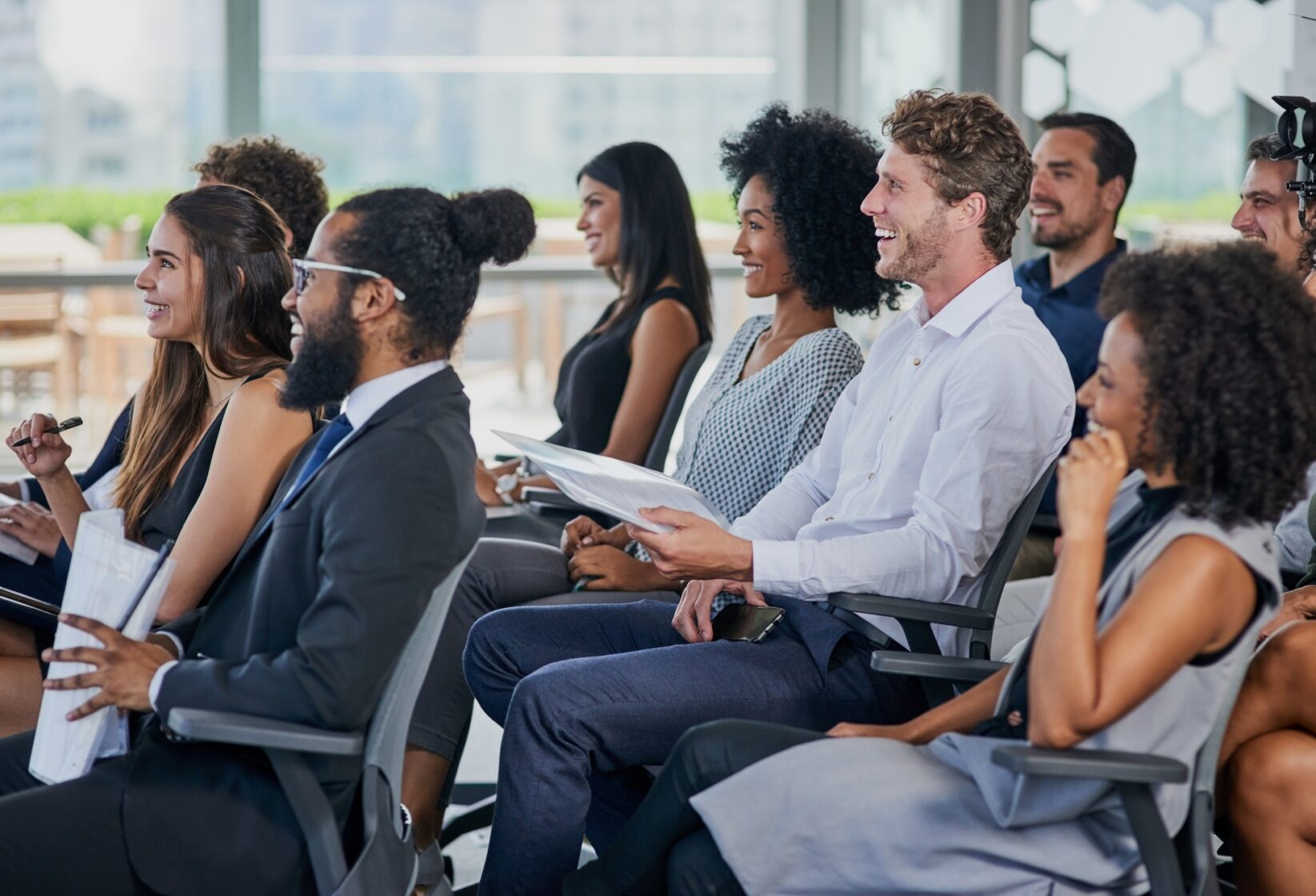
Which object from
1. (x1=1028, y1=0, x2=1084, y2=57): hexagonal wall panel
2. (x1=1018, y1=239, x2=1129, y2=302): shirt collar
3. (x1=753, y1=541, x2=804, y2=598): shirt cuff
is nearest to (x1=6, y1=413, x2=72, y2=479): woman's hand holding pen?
(x1=753, y1=541, x2=804, y2=598): shirt cuff

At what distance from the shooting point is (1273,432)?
4.88 ft

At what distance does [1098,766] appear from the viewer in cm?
143

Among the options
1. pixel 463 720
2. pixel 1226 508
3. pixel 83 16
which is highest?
pixel 83 16

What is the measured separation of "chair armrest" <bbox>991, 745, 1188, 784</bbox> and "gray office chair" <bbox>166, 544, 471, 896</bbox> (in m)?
0.68

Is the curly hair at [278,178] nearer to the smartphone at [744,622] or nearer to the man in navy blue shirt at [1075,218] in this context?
the smartphone at [744,622]

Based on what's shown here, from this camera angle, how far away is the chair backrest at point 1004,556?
2.04 metres

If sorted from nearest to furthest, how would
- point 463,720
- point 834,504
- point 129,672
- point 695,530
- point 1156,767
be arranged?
point 1156,767 → point 129,672 → point 695,530 → point 834,504 → point 463,720

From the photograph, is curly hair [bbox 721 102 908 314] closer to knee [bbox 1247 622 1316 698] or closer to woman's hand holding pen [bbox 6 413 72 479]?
knee [bbox 1247 622 1316 698]

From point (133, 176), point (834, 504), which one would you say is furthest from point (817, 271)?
point (133, 176)

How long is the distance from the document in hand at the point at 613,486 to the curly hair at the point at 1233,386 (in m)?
0.76

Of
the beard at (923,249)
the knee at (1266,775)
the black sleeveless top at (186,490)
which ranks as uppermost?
the beard at (923,249)

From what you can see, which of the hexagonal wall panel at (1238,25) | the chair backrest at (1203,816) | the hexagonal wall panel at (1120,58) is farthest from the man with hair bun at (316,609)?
the hexagonal wall panel at (1238,25)

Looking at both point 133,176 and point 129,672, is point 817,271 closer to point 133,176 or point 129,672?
point 129,672

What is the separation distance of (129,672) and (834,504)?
3.73 feet
